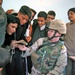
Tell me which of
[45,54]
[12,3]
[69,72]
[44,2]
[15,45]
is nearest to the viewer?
[45,54]

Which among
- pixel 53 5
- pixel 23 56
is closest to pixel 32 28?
pixel 23 56

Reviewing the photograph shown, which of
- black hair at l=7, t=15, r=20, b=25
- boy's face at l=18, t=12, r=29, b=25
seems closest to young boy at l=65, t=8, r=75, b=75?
boy's face at l=18, t=12, r=29, b=25

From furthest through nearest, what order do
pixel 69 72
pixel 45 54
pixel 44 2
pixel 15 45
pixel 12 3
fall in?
1. pixel 44 2
2. pixel 12 3
3. pixel 69 72
4. pixel 15 45
5. pixel 45 54

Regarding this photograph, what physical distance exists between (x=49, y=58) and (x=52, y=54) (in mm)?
47

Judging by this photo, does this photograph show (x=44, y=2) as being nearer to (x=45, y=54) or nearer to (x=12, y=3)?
(x=12, y=3)

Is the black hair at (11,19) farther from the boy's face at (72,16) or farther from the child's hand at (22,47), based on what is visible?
the boy's face at (72,16)

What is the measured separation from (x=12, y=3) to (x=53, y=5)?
885 mm

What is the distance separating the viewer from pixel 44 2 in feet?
12.9

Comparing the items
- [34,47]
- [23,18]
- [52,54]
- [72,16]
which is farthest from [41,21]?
[52,54]

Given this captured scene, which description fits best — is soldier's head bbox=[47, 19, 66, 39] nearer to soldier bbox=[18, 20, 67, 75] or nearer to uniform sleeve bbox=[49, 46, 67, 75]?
soldier bbox=[18, 20, 67, 75]

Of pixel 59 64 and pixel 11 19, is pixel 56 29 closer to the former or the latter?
pixel 59 64

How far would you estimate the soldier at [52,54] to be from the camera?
1763 millimetres

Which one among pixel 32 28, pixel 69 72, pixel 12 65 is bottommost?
pixel 69 72

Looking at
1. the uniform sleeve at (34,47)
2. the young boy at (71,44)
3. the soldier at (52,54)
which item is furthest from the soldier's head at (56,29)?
the young boy at (71,44)
